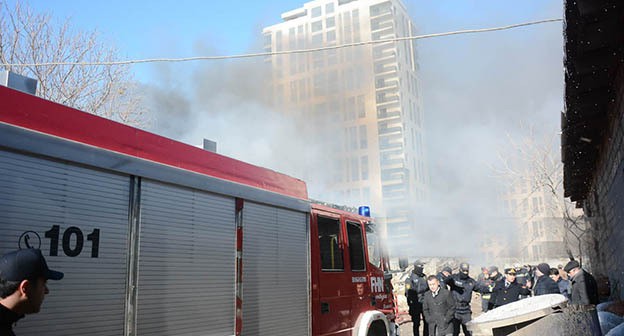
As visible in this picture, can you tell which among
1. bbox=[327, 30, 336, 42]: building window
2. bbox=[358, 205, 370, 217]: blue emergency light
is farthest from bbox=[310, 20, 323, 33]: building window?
bbox=[358, 205, 370, 217]: blue emergency light

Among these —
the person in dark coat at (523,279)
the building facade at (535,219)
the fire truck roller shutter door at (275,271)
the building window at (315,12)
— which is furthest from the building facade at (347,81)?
the fire truck roller shutter door at (275,271)

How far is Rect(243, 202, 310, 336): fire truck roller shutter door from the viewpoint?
4.33 meters

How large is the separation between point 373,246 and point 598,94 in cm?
308

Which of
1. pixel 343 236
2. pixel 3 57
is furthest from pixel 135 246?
pixel 3 57

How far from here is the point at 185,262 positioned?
369cm

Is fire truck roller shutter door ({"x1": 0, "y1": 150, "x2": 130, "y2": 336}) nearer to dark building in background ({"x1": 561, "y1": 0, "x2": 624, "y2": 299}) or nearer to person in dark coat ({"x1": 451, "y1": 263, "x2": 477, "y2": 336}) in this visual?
dark building in background ({"x1": 561, "y1": 0, "x2": 624, "y2": 299})

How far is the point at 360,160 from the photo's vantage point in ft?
78.9

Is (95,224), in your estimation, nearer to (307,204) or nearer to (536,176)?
(307,204)

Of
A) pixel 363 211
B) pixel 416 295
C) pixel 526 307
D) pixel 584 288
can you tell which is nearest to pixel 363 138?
pixel 416 295

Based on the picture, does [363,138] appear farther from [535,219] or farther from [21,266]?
[21,266]

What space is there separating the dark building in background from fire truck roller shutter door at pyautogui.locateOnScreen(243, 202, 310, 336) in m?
2.93

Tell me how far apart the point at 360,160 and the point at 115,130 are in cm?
2093

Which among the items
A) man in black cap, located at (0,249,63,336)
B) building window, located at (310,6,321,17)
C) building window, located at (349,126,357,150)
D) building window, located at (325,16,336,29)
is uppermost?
building window, located at (310,6,321,17)

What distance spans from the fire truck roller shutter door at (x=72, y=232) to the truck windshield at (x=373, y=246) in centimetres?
372
